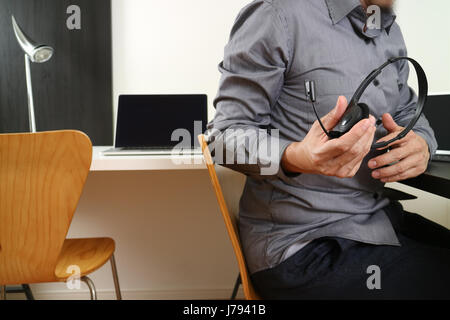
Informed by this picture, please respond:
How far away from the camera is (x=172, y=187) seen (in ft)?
5.29

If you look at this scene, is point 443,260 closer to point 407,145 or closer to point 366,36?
point 407,145

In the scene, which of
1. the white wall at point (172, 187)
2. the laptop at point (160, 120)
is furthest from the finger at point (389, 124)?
the white wall at point (172, 187)

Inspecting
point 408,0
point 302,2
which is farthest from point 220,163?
point 408,0

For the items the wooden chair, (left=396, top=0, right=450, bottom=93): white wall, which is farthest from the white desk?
(left=396, top=0, right=450, bottom=93): white wall

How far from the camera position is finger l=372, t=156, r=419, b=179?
2.10ft

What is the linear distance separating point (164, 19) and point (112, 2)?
244mm

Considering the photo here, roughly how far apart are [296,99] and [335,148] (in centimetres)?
22

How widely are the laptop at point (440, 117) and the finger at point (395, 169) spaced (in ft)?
2.01

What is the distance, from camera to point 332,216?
2.12 ft

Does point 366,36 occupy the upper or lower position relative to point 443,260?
upper

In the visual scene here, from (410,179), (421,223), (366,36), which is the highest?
(366,36)

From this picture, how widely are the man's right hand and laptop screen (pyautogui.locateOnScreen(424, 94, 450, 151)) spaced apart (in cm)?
84

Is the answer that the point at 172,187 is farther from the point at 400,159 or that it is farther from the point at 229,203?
the point at 400,159
